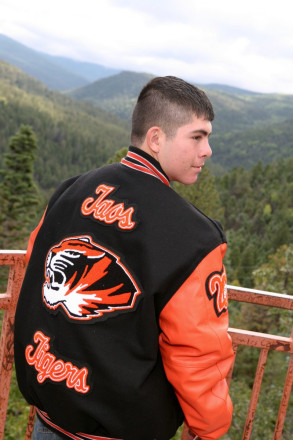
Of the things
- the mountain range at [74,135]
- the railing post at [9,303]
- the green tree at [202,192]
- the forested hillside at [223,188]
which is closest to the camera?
the railing post at [9,303]

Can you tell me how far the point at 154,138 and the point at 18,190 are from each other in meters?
27.3

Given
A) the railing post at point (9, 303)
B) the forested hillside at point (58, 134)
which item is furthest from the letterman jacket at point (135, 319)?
the forested hillside at point (58, 134)

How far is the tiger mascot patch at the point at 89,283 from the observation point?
138 cm

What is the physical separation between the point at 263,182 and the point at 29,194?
181 ft

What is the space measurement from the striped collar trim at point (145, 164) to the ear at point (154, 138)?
3 centimetres

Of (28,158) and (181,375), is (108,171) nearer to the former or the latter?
(181,375)

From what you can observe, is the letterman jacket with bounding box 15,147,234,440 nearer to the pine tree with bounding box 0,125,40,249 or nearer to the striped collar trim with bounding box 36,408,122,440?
the striped collar trim with bounding box 36,408,122,440

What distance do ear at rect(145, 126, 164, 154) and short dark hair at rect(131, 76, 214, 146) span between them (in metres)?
0.02

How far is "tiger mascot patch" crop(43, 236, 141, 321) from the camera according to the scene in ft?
4.53

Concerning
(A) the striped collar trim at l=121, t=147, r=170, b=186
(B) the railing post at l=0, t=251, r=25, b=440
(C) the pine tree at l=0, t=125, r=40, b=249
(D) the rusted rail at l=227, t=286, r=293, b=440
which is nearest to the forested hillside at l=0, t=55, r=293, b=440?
(C) the pine tree at l=0, t=125, r=40, b=249

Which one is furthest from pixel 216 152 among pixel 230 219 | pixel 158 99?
pixel 158 99

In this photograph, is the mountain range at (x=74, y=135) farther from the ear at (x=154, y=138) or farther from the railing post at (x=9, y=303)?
the ear at (x=154, y=138)

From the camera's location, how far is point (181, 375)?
1.36 meters

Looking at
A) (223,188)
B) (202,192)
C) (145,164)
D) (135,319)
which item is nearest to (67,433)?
(135,319)
